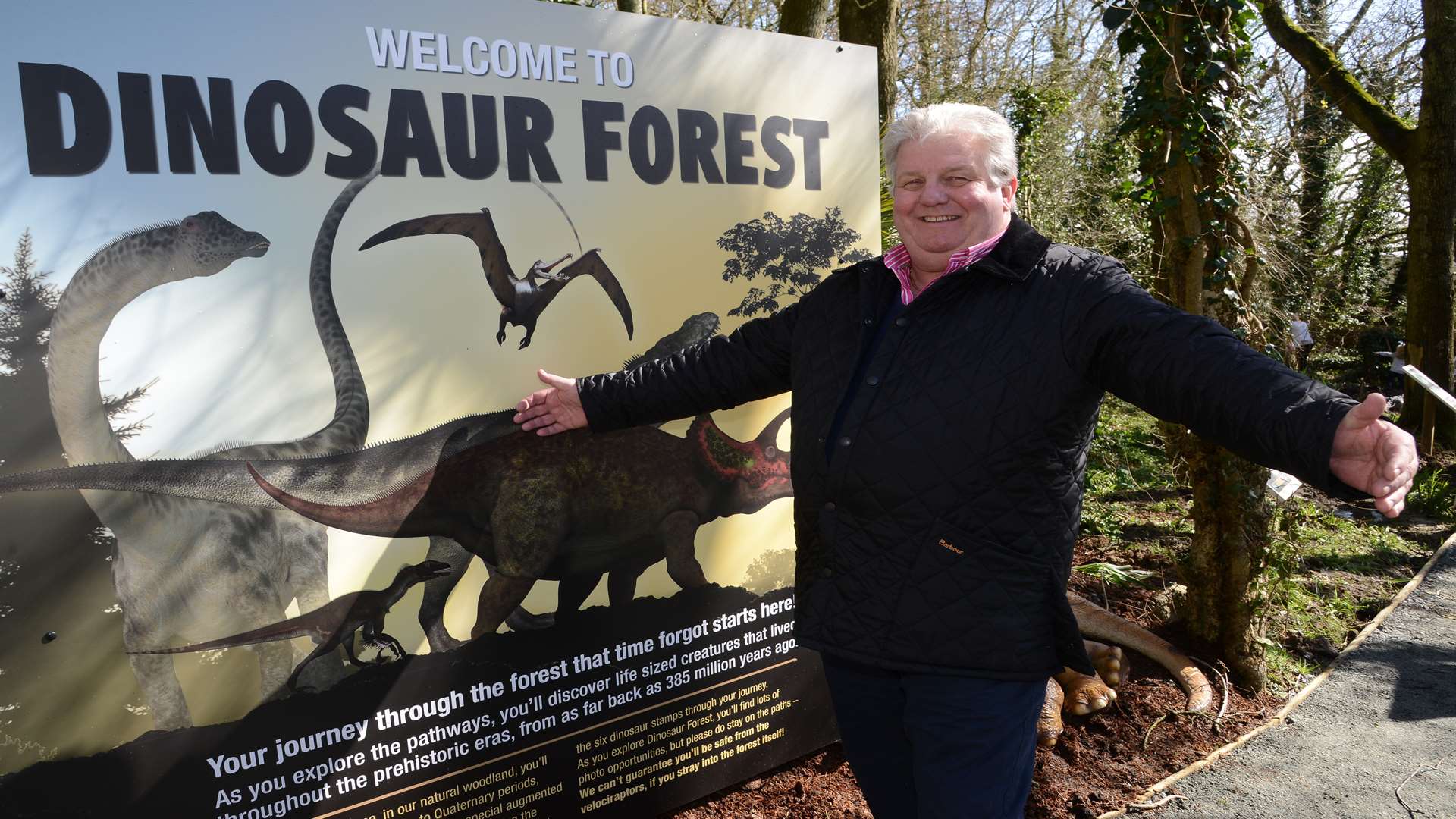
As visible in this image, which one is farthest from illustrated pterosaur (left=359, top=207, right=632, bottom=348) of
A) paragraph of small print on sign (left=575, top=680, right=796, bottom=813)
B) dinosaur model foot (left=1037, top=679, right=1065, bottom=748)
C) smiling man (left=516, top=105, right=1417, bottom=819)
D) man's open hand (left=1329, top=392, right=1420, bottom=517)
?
dinosaur model foot (left=1037, top=679, right=1065, bottom=748)

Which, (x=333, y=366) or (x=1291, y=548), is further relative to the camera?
(x=1291, y=548)

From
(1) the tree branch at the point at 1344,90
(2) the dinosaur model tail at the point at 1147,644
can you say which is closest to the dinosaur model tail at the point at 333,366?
(2) the dinosaur model tail at the point at 1147,644

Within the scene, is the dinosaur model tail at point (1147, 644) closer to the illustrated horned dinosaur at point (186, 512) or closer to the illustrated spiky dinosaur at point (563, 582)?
the illustrated spiky dinosaur at point (563, 582)

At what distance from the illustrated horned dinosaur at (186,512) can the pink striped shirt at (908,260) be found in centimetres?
126

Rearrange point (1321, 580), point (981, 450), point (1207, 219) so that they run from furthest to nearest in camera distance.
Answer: point (1321, 580), point (1207, 219), point (981, 450)

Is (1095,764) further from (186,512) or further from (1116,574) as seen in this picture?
(186,512)

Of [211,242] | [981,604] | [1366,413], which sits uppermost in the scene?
[211,242]

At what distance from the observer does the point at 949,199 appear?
6.89ft

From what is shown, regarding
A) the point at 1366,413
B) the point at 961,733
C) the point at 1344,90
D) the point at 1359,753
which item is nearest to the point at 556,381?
the point at 961,733

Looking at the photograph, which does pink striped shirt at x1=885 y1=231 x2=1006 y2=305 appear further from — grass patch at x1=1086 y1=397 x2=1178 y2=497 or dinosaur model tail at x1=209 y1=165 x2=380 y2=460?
grass patch at x1=1086 y1=397 x2=1178 y2=497

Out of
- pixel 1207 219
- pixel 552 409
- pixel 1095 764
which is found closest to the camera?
pixel 552 409

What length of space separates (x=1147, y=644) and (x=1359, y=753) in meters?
0.87

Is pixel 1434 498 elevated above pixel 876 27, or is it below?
below

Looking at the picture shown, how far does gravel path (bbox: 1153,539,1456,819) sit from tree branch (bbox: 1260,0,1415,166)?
23.5 feet
